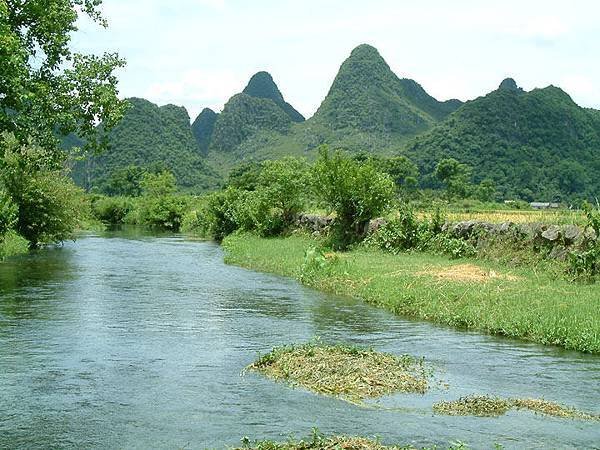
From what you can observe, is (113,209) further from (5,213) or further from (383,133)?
(383,133)

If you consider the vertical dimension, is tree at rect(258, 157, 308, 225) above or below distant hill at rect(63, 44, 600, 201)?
below

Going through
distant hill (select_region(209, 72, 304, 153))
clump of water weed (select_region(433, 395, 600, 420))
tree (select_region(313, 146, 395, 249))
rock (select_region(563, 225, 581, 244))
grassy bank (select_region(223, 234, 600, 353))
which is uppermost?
distant hill (select_region(209, 72, 304, 153))

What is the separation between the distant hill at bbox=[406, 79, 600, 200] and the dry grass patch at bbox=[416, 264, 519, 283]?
57086mm

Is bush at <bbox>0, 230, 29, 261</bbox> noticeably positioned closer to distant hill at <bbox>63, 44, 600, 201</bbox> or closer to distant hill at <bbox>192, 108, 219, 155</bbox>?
distant hill at <bbox>63, 44, 600, 201</bbox>

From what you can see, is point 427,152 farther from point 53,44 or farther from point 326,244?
point 53,44

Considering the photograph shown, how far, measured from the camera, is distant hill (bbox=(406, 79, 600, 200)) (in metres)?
78.6

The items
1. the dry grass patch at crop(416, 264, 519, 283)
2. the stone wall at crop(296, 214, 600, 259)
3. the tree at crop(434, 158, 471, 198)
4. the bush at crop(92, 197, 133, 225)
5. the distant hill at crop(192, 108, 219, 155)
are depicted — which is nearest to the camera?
the dry grass patch at crop(416, 264, 519, 283)

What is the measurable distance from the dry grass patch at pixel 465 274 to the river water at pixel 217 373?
2.86 metres

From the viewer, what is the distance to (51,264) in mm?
32625

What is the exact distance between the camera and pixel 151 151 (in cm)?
14350

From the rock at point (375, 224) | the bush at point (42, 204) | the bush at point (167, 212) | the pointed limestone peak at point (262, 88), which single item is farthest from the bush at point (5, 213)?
the pointed limestone peak at point (262, 88)

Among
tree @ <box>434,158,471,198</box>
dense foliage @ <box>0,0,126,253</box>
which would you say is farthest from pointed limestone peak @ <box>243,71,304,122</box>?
dense foliage @ <box>0,0,126,253</box>

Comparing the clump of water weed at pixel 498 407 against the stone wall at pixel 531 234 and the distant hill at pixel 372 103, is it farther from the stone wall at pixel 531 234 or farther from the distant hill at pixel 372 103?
the distant hill at pixel 372 103

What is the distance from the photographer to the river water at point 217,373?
9.67 meters
